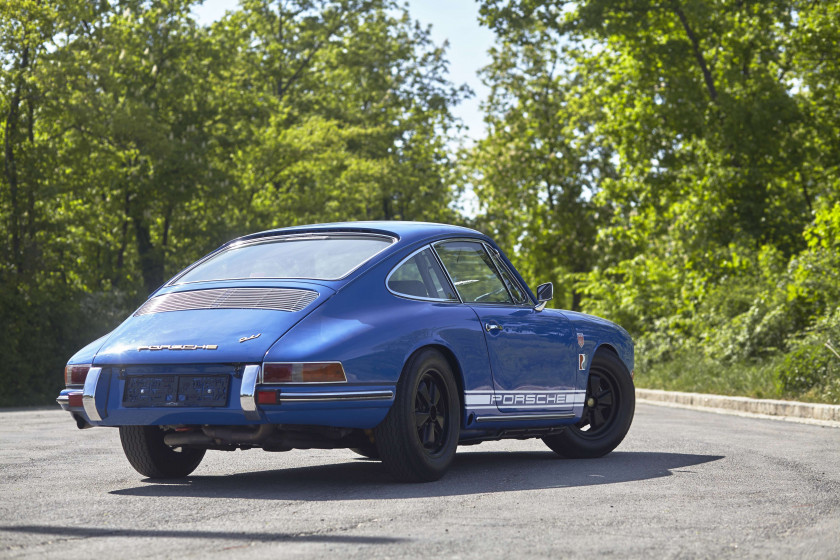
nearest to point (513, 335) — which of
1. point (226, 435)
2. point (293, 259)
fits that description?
point (293, 259)

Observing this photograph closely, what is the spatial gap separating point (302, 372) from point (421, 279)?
4.82 ft

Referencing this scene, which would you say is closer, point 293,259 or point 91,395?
point 91,395

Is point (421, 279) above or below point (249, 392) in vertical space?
above

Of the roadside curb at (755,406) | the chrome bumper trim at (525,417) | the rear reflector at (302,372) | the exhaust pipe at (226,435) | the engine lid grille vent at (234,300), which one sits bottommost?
the roadside curb at (755,406)

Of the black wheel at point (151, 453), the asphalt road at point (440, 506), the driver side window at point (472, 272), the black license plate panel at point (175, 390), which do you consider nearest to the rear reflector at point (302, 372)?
the black license plate panel at point (175, 390)

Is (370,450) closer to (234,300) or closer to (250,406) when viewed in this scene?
(250,406)

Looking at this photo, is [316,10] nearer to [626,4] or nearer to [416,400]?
[626,4]

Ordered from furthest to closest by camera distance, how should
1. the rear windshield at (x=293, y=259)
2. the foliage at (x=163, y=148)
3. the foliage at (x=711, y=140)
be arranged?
1. the foliage at (x=163, y=148)
2. the foliage at (x=711, y=140)
3. the rear windshield at (x=293, y=259)

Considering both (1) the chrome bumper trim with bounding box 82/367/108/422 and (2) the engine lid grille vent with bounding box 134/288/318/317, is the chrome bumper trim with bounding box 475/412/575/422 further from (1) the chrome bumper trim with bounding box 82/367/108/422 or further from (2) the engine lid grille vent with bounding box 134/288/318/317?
(1) the chrome bumper trim with bounding box 82/367/108/422

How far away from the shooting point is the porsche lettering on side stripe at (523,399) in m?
7.55

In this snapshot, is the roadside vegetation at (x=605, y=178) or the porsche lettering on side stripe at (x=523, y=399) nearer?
the porsche lettering on side stripe at (x=523, y=399)

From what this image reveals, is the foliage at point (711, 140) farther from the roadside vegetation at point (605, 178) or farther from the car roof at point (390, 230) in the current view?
the car roof at point (390, 230)

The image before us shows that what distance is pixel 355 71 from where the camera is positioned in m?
49.8

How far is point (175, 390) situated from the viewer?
6527 mm
